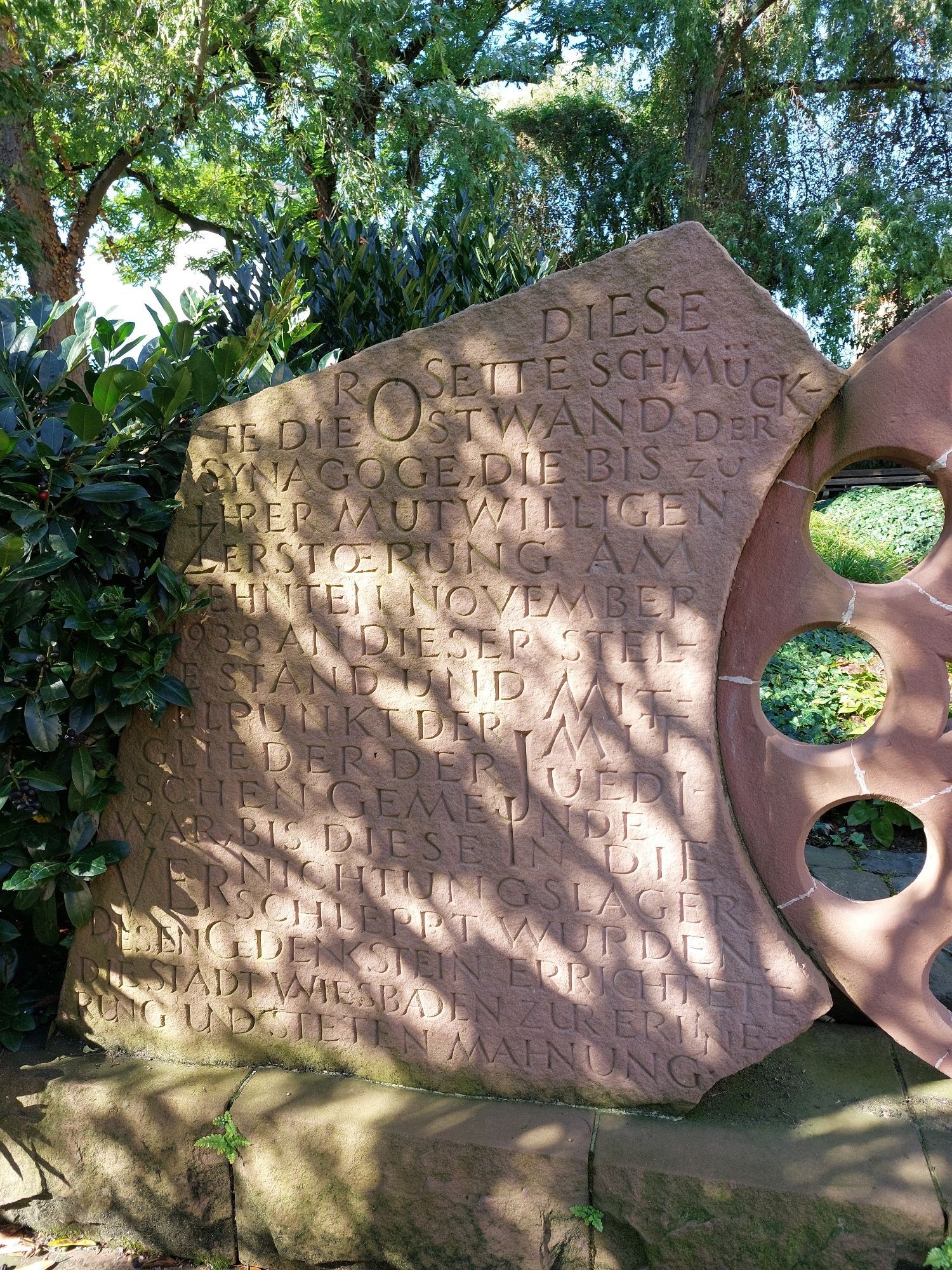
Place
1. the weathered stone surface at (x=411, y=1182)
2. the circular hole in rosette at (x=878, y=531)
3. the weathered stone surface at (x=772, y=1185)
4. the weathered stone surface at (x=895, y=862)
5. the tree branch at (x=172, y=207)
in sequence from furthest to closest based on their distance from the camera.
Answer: the tree branch at (x=172, y=207) → the circular hole in rosette at (x=878, y=531) → the weathered stone surface at (x=895, y=862) → the weathered stone surface at (x=411, y=1182) → the weathered stone surface at (x=772, y=1185)

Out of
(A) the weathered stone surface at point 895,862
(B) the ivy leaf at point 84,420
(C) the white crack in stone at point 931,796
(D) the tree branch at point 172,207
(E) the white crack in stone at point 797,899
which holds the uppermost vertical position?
(D) the tree branch at point 172,207

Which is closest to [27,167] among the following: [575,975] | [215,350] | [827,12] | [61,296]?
[61,296]

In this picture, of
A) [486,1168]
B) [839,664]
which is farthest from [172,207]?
[486,1168]

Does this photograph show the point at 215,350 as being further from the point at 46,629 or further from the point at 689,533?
the point at 689,533

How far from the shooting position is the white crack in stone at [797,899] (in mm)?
2189

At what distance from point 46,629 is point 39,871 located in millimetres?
625

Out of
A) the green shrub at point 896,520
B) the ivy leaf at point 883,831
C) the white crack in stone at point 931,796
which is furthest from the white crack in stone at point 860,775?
the green shrub at point 896,520

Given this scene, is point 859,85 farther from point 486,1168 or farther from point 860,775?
point 486,1168

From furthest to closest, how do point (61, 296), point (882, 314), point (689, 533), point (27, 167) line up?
point (882, 314) → point (61, 296) → point (27, 167) → point (689, 533)

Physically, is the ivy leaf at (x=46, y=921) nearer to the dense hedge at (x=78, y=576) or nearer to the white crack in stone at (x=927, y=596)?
the dense hedge at (x=78, y=576)

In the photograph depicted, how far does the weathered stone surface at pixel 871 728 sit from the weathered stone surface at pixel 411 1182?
2.58 ft

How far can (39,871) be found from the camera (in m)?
2.26

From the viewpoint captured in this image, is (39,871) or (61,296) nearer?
(39,871)

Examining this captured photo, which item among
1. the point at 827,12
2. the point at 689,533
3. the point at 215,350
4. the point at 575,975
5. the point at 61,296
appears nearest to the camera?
the point at 689,533
